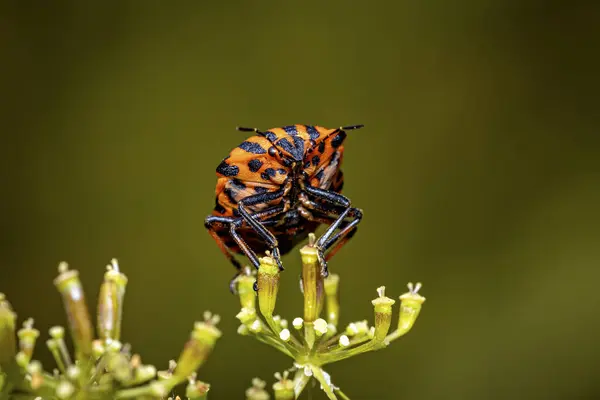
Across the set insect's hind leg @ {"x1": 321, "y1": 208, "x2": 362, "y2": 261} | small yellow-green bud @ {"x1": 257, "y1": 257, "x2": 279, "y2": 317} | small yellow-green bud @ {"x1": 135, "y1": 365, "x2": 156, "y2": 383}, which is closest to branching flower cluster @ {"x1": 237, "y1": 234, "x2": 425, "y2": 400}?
small yellow-green bud @ {"x1": 257, "y1": 257, "x2": 279, "y2": 317}

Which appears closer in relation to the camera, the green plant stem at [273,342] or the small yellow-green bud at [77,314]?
the small yellow-green bud at [77,314]

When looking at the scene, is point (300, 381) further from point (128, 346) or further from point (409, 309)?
point (128, 346)

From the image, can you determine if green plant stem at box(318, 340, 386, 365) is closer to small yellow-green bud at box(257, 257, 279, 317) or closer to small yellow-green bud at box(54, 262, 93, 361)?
small yellow-green bud at box(257, 257, 279, 317)

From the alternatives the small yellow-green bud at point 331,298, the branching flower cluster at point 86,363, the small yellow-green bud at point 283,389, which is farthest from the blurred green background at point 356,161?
the branching flower cluster at point 86,363

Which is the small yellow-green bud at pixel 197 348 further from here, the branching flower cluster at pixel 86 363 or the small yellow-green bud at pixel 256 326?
the small yellow-green bud at pixel 256 326

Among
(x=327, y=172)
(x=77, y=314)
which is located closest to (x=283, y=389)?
(x=77, y=314)

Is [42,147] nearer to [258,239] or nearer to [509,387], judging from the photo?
[258,239]
